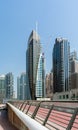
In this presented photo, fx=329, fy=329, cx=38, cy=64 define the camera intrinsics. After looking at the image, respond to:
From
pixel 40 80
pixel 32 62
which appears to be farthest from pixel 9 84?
pixel 40 80

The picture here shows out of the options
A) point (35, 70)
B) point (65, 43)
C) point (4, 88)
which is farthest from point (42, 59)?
point (4, 88)

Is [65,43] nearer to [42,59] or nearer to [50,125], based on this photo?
[42,59]

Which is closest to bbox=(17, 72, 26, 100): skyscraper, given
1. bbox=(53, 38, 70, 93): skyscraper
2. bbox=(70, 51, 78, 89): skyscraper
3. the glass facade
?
bbox=(70, 51, 78, 89): skyscraper

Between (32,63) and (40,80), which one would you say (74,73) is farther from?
(32,63)

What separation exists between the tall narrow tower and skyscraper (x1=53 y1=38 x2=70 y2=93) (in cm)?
798

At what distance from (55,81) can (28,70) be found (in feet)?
47.6

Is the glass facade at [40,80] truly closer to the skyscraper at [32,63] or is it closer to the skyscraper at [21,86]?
the skyscraper at [32,63]

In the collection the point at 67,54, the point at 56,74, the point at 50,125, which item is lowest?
the point at 50,125

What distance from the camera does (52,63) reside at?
14212cm

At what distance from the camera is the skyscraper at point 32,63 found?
5074 inches

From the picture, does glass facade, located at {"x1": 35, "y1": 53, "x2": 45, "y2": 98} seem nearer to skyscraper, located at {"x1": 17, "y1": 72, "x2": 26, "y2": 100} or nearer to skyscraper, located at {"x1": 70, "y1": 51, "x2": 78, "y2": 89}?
skyscraper, located at {"x1": 70, "y1": 51, "x2": 78, "y2": 89}

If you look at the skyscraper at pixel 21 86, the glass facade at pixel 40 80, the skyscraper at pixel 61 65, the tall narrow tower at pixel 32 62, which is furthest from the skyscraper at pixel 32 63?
the skyscraper at pixel 21 86

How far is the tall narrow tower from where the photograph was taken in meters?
129

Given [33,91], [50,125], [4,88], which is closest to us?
[50,125]
